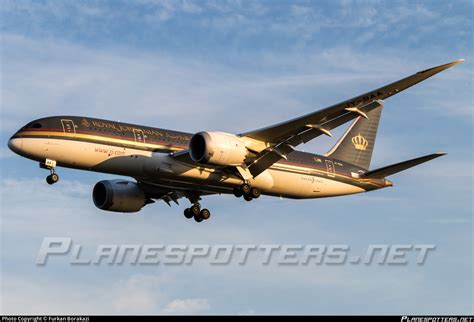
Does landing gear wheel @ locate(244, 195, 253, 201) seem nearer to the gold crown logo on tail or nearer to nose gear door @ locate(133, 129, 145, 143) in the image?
nose gear door @ locate(133, 129, 145, 143)

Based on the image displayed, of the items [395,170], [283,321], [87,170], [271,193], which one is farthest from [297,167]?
[283,321]

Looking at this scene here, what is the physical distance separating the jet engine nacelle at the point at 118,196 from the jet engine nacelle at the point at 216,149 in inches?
340

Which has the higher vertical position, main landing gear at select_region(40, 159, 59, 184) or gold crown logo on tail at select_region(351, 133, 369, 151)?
gold crown logo on tail at select_region(351, 133, 369, 151)

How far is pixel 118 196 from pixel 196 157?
8907mm

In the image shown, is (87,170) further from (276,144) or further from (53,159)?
(276,144)

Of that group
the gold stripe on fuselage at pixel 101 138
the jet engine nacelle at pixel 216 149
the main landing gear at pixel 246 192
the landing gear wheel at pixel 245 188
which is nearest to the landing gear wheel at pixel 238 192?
the main landing gear at pixel 246 192

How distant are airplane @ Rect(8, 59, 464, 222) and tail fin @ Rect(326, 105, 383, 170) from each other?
3.62m

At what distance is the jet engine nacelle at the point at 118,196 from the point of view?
5050 cm

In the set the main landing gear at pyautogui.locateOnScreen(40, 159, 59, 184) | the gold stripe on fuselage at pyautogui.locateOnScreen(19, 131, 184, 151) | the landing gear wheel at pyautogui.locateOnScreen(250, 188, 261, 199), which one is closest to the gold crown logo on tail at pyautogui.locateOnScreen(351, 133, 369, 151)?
the landing gear wheel at pyautogui.locateOnScreen(250, 188, 261, 199)

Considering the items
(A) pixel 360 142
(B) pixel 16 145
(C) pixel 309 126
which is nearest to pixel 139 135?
(B) pixel 16 145

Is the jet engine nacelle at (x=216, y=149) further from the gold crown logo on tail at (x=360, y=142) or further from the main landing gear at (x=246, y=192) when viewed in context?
the gold crown logo on tail at (x=360, y=142)

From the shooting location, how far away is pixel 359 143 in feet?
186

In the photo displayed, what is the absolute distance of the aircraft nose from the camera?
1660 inches

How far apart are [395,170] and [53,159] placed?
19.7 m
